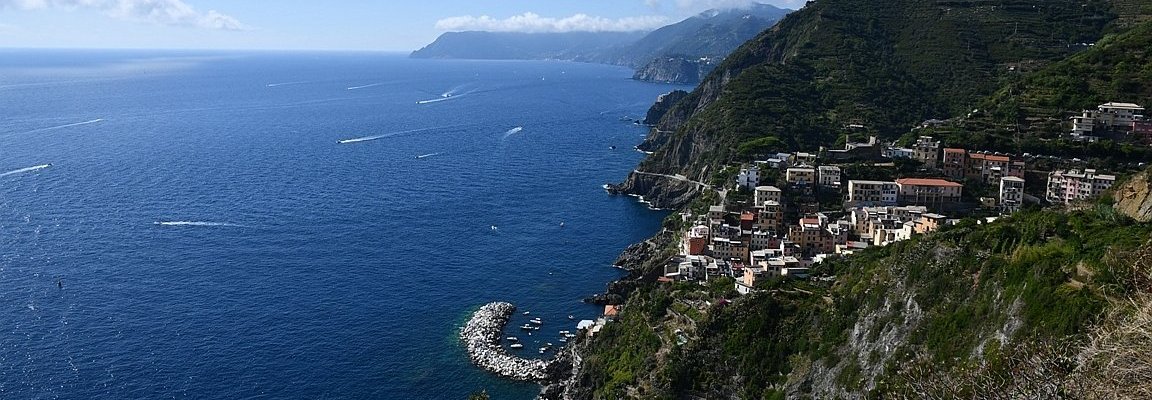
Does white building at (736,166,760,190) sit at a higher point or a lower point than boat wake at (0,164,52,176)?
higher

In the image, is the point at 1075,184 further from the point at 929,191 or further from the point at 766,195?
the point at 766,195

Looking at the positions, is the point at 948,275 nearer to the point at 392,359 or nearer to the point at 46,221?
the point at 392,359

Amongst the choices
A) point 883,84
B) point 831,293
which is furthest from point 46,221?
point 883,84

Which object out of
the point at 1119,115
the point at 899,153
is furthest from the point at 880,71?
the point at 1119,115

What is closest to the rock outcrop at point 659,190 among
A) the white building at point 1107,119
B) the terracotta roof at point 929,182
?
the terracotta roof at point 929,182

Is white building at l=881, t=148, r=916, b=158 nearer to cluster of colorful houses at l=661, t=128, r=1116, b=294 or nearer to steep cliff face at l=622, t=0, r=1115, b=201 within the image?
cluster of colorful houses at l=661, t=128, r=1116, b=294

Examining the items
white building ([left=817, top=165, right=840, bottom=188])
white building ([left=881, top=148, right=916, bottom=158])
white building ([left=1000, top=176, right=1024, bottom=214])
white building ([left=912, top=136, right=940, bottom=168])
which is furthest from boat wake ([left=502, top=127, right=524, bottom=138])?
white building ([left=1000, top=176, right=1024, bottom=214])
